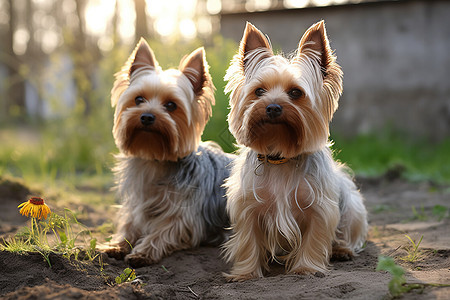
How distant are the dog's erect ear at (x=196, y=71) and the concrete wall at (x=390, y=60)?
22.5 ft

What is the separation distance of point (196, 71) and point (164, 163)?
37.4 inches

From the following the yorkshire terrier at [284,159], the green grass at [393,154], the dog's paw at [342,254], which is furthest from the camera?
the green grass at [393,154]

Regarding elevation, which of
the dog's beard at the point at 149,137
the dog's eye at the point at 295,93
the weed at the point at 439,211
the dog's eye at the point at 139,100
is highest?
the dog's eye at the point at 295,93

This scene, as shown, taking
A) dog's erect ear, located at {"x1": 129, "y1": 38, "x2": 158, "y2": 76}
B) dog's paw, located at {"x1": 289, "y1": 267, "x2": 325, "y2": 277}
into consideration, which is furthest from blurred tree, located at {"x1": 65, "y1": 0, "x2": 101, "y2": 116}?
dog's paw, located at {"x1": 289, "y1": 267, "x2": 325, "y2": 277}

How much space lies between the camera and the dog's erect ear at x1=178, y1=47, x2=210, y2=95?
4605mm

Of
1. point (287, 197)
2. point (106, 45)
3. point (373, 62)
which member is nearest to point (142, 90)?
point (287, 197)

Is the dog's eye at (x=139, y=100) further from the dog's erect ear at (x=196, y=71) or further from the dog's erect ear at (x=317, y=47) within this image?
the dog's erect ear at (x=317, y=47)

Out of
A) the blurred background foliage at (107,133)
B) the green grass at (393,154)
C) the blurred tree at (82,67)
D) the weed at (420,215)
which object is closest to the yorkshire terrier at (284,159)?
the weed at (420,215)

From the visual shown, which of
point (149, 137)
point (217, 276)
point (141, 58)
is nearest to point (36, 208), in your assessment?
point (149, 137)

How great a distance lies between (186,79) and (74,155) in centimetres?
606

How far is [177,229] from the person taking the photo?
14.2ft

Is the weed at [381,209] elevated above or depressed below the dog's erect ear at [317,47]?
below

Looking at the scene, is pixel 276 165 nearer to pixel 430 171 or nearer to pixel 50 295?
pixel 50 295

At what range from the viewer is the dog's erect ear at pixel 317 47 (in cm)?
356
